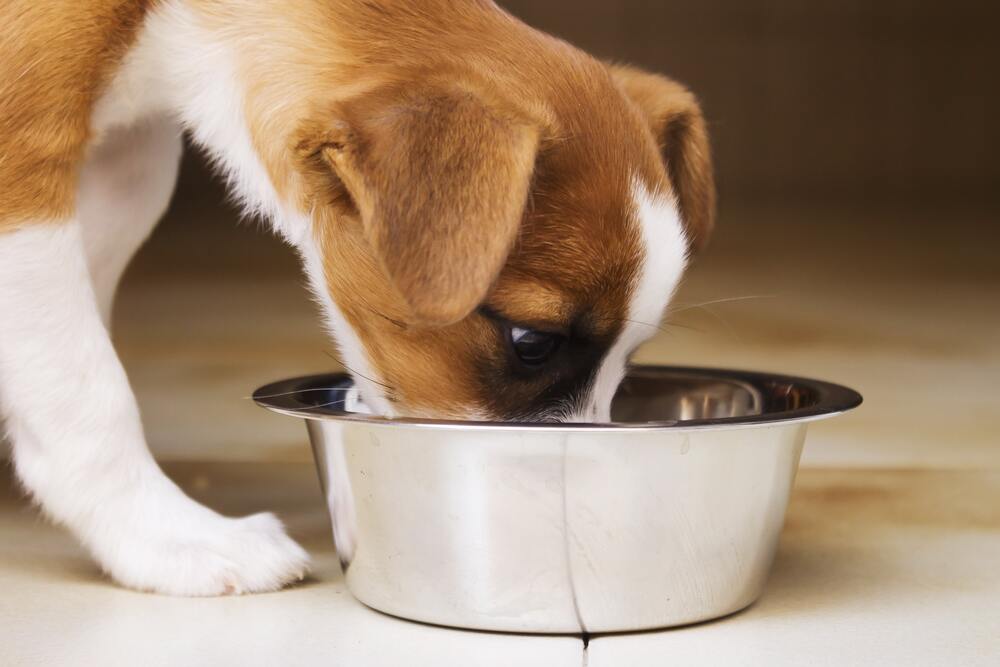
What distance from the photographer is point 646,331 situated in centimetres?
217

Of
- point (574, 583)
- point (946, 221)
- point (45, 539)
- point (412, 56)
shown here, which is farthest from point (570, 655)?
point (946, 221)

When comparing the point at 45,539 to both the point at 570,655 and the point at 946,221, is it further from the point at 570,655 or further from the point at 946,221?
the point at 946,221

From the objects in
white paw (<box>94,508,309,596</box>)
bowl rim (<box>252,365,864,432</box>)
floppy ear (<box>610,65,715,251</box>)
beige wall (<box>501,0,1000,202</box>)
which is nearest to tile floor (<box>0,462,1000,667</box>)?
white paw (<box>94,508,309,596</box>)

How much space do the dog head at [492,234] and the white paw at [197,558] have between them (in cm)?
28

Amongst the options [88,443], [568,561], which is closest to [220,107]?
[88,443]

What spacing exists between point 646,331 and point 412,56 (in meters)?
0.52

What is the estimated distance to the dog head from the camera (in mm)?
1899

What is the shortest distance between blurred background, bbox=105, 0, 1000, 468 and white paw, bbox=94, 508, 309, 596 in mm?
773

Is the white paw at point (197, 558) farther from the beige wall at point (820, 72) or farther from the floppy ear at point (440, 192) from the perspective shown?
the beige wall at point (820, 72)

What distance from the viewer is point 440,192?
6.24 feet

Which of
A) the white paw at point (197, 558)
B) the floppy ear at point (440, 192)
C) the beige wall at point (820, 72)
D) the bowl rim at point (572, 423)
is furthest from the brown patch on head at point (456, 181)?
the beige wall at point (820, 72)

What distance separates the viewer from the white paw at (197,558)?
2238 mm

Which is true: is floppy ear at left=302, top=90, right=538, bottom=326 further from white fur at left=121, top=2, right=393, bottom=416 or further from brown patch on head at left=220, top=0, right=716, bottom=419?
white fur at left=121, top=2, right=393, bottom=416

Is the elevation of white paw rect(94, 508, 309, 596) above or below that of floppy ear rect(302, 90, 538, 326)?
below
